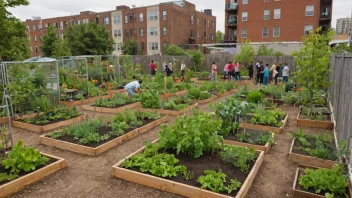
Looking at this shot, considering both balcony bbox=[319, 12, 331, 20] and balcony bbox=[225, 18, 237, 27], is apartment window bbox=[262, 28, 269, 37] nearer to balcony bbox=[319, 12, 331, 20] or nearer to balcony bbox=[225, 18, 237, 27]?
balcony bbox=[225, 18, 237, 27]

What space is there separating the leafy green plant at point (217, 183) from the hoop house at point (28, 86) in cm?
742

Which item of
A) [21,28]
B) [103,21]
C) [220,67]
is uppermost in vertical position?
[103,21]

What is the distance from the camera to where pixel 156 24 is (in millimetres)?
47531

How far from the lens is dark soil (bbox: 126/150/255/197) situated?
4.73 meters

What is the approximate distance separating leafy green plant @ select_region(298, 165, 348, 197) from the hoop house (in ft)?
29.3

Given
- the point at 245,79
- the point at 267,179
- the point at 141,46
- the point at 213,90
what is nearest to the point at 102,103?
the point at 213,90

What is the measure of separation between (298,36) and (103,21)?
38.9 m

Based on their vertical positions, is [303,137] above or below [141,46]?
below

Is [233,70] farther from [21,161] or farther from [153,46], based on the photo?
[153,46]

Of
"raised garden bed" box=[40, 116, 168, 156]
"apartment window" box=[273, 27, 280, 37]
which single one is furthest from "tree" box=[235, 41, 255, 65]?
"apartment window" box=[273, 27, 280, 37]

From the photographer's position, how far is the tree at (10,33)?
58.9 feet

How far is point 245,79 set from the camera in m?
20.8

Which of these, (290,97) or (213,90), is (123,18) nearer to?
(213,90)

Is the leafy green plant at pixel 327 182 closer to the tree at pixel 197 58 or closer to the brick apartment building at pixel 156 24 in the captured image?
the tree at pixel 197 58
